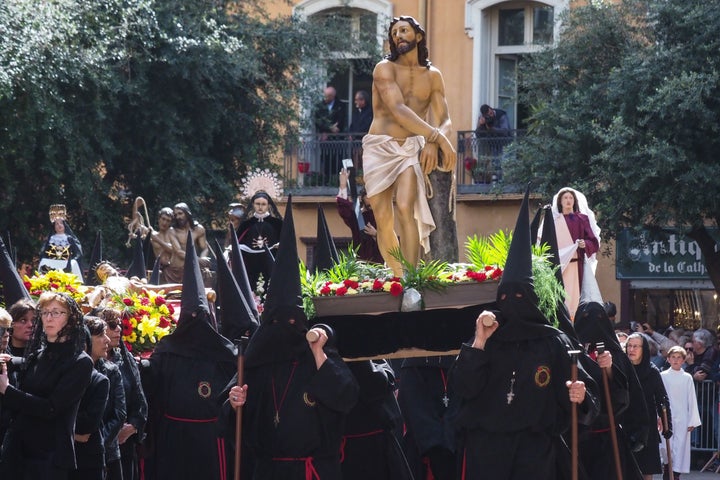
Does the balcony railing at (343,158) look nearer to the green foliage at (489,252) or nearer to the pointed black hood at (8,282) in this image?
the pointed black hood at (8,282)

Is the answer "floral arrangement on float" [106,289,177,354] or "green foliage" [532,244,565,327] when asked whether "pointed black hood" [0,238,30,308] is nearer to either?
"floral arrangement on float" [106,289,177,354]

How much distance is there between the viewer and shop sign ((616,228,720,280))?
25.0 meters

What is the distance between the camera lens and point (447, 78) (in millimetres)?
28844

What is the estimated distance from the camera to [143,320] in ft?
43.6

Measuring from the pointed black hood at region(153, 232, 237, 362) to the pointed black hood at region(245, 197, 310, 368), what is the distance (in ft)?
4.70

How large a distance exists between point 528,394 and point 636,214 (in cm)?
1305

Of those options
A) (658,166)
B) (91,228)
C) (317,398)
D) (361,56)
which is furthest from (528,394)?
(361,56)

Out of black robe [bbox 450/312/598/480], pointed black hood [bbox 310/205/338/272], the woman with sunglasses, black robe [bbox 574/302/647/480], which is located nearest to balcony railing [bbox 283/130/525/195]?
pointed black hood [bbox 310/205/338/272]

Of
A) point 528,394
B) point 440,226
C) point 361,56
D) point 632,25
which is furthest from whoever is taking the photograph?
point 361,56

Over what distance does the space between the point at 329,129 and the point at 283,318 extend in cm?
1827

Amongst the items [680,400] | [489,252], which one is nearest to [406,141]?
[489,252]

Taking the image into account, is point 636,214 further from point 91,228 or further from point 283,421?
point 283,421

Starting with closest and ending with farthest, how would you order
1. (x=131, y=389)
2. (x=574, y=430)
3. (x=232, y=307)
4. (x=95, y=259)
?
1. (x=574, y=430)
2. (x=131, y=389)
3. (x=232, y=307)
4. (x=95, y=259)

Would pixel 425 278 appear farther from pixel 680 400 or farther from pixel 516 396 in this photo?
pixel 680 400
